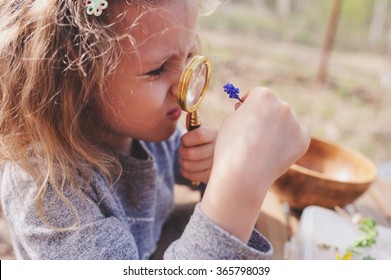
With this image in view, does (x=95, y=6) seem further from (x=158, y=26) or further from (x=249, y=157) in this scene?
(x=249, y=157)

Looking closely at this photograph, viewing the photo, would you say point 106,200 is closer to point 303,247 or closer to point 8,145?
point 8,145

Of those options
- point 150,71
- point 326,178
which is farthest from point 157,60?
point 326,178

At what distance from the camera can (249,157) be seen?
77cm

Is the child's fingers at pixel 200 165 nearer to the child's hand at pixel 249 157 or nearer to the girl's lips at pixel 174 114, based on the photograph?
the girl's lips at pixel 174 114

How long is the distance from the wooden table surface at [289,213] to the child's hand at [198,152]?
184mm

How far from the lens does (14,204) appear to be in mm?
886

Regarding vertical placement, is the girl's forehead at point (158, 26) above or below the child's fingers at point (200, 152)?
above

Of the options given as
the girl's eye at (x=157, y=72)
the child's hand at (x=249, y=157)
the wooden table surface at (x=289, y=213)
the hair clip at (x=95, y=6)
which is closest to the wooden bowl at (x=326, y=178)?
the wooden table surface at (x=289, y=213)

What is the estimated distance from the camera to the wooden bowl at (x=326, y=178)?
1153mm

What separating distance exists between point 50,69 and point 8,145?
0.60 feet

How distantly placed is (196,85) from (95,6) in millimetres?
262

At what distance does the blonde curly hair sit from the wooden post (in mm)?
3739
